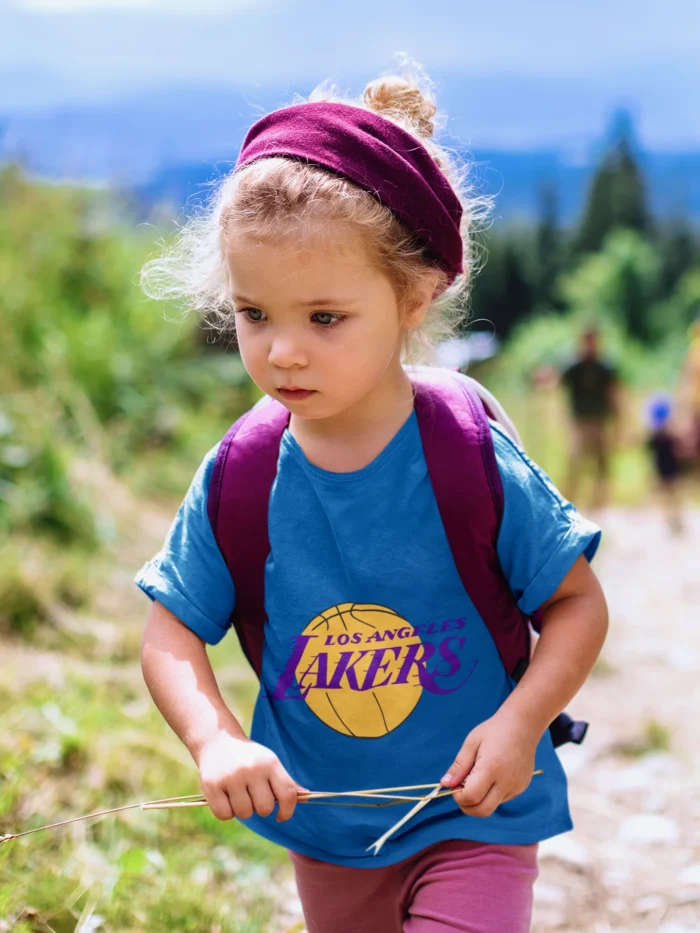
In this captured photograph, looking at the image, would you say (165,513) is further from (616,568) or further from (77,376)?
(616,568)

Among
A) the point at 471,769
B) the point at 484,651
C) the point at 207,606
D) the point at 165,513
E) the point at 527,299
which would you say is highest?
the point at 527,299

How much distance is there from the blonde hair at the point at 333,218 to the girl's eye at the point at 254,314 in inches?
5.1

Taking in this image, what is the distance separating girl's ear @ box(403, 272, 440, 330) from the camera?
209cm

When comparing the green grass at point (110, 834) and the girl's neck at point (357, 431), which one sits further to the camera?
the green grass at point (110, 834)

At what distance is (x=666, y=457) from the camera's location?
940cm

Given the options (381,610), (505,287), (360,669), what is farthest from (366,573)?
(505,287)

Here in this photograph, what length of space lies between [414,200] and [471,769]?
982mm

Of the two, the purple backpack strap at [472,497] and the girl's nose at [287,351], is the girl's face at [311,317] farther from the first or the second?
the purple backpack strap at [472,497]

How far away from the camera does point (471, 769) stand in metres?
1.89

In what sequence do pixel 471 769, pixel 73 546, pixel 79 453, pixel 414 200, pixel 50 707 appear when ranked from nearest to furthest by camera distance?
pixel 471 769
pixel 414 200
pixel 50 707
pixel 73 546
pixel 79 453

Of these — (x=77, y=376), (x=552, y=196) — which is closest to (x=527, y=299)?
(x=552, y=196)

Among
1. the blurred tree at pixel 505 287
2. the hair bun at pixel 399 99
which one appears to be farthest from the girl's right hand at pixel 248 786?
the blurred tree at pixel 505 287

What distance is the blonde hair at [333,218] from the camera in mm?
1912

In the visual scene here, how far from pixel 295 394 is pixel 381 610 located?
429 millimetres
